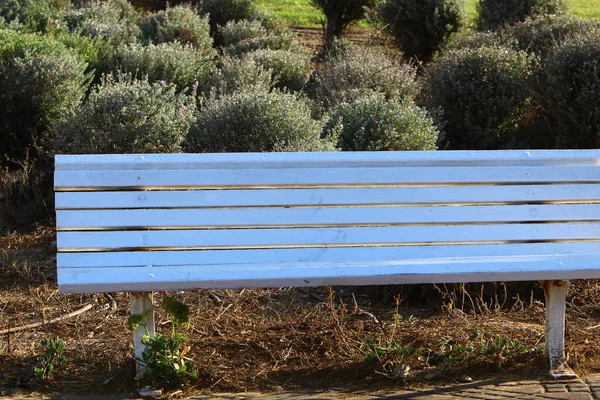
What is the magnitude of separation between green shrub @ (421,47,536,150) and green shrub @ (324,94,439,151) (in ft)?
3.95

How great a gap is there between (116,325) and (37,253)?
1457 millimetres

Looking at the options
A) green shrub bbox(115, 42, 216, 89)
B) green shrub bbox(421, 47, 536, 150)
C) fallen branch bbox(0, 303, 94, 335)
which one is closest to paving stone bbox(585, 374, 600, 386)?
fallen branch bbox(0, 303, 94, 335)

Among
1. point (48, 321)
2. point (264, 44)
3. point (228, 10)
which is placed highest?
point (48, 321)

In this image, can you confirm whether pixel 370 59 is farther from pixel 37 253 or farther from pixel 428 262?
pixel 428 262

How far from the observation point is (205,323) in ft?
13.0

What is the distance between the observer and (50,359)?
3463mm

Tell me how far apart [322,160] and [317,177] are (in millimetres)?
68

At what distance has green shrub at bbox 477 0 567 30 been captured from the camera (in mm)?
11211

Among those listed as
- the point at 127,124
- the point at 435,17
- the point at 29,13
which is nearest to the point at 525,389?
the point at 127,124

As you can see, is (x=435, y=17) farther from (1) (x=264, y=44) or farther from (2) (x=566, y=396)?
(2) (x=566, y=396)

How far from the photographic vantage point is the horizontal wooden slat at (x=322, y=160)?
3.34 m

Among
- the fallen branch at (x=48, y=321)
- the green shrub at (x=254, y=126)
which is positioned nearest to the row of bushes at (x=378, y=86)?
the green shrub at (x=254, y=126)

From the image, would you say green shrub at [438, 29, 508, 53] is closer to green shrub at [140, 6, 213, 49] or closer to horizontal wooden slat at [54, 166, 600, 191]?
green shrub at [140, 6, 213, 49]

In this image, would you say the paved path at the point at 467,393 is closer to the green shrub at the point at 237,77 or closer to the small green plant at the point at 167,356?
the small green plant at the point at 167,356
